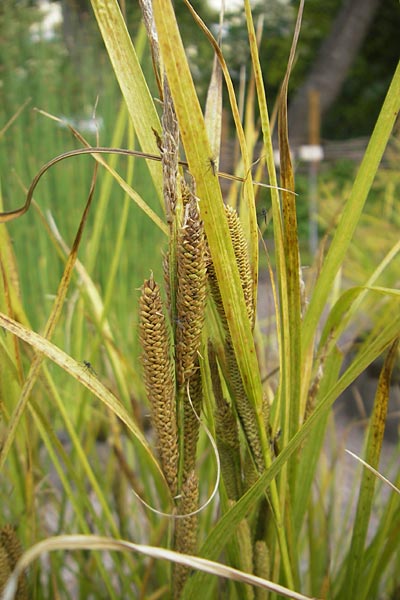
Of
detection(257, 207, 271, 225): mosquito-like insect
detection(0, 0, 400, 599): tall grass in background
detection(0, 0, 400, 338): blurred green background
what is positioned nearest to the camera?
detection(0, 0, 400, 599): tall grass in background

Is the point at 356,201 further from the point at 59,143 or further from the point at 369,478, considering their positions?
the point at 59,143

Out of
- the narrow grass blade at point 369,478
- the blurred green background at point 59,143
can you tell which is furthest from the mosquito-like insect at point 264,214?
the blurred green background at point 59,143

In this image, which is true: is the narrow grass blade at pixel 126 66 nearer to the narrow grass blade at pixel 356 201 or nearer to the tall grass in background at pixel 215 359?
the tall grass in background at pixel 215 359

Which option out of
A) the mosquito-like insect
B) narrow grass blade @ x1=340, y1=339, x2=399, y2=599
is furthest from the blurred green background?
narrow grass blade @ x1=340, y1=339, x2=399, y2=599

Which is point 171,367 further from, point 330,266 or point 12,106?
point 12,106

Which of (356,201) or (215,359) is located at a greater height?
(356,201)

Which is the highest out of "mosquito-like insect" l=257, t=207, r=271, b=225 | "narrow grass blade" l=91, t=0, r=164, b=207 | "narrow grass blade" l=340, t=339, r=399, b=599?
"narrow grass blade" l=91, t=0, r=164, b=207

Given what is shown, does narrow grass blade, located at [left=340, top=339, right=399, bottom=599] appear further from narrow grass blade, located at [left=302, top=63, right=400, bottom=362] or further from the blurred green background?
the blurred green background

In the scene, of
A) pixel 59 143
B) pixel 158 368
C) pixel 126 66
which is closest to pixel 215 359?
pixel 158 368
